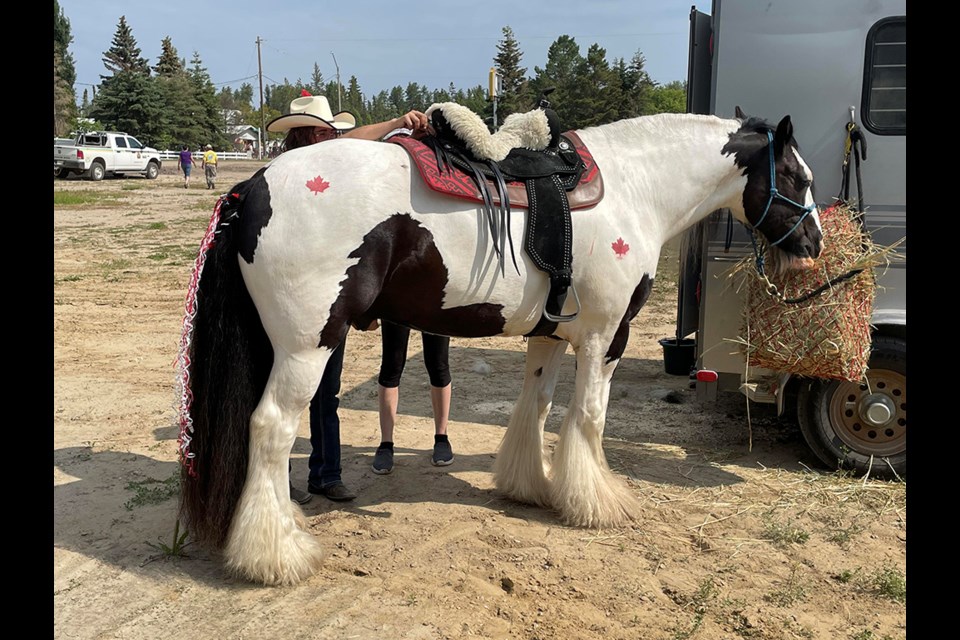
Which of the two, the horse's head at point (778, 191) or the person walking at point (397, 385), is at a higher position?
the horse's head at point (778, 191)

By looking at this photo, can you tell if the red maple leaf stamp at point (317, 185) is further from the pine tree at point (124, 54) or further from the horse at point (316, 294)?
the pine tree at point (124, 54)

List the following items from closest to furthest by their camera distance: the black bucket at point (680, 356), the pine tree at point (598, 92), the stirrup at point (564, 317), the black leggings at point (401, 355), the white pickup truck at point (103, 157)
Result: the stirrup at point (564, 317) < the black leggings at point (401, 355) < the black bucket at point (680, 356) < the white pickup truck at point (103, 157) < the pine tree at point (598, 92)

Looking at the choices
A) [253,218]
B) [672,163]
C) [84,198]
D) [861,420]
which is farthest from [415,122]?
[84,198]

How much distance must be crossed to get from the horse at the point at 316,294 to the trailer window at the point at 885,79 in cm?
90

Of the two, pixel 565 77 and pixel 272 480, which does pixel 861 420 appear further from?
pixel 565 77

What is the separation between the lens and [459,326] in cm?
Answer: 339

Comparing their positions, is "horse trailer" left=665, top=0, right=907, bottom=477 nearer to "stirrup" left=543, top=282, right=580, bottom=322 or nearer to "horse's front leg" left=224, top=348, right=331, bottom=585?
"stirrup" left=543, top=282, right=580, bottom=322

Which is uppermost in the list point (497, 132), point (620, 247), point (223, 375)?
point (497, 132)

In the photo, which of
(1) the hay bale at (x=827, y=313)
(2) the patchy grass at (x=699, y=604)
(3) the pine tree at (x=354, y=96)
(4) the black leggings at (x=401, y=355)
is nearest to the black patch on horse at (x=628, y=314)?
(1) the hay bale at (x=827, y=313)

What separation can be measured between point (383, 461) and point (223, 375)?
5.30 feet

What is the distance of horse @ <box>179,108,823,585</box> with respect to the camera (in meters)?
2.97

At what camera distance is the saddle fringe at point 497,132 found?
3.33 meters

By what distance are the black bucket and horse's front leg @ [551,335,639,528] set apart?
1885mm

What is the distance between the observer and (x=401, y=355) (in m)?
4.33
